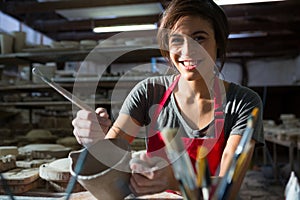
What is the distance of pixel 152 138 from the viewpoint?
1.28 meters

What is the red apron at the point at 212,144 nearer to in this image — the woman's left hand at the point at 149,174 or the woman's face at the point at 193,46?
the woman's face at the point at 193,46

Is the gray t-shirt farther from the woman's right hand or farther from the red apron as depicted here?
the woman's right hand

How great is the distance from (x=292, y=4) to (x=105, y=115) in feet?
16.6

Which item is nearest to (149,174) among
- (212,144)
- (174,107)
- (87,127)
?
(87,127)

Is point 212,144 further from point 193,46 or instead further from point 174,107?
point 193,46

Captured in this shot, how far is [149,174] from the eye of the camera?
0.68m

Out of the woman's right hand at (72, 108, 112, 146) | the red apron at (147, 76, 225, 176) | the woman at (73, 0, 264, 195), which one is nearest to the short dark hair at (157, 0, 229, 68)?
the woman at (73, 0, 264, 195)

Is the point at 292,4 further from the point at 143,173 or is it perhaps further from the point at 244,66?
the point at 143,173

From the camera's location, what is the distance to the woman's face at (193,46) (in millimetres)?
1099

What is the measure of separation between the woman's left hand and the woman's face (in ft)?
1.55

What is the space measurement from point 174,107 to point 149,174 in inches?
25.0

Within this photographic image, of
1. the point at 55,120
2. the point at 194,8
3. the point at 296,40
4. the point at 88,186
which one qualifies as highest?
the point at 296,40

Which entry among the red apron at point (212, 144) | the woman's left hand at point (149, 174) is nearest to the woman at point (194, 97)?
the red apron at point (212, 144)

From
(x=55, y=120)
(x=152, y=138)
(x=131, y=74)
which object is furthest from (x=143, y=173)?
(x=55, y=120)
